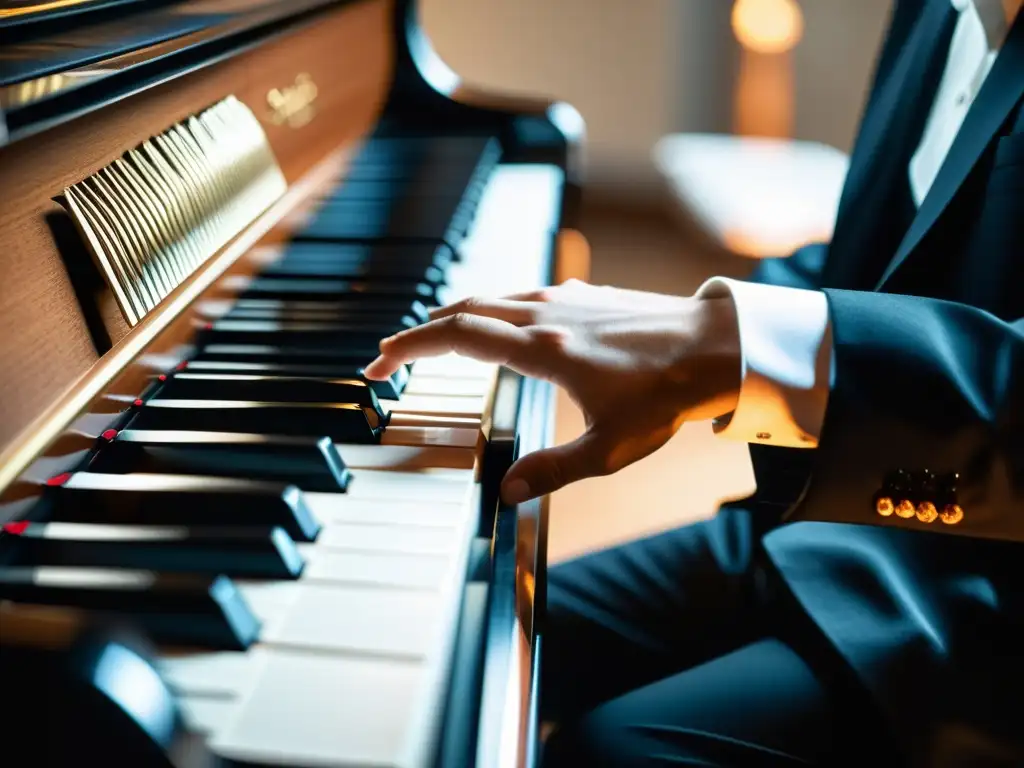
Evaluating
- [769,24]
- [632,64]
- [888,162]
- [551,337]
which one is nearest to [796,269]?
[888,162]

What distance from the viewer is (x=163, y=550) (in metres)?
0.50

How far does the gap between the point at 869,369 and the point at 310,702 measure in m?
0.44

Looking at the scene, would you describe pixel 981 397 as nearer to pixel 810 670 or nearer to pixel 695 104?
pixel 810 670

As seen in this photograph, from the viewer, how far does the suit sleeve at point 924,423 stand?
63 cm

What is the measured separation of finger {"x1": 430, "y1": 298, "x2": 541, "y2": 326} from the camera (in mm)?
719

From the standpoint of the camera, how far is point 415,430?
693mm

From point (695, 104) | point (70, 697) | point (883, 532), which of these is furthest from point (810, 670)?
point (695, 104)

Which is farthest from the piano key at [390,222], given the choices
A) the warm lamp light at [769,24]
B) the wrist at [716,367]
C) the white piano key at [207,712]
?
the warm lamp light at [769,24]

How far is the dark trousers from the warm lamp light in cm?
249

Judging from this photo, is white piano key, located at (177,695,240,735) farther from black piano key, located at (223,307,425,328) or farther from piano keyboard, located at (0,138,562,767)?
black piano key, located at (223,307,425,328)

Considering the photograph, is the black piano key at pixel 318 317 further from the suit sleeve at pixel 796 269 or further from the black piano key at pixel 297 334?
the suit sleeve at pixel 796 269

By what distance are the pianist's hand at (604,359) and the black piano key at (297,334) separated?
10 cm

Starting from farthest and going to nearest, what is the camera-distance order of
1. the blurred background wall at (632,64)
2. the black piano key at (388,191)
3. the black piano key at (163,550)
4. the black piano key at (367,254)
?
the blurred background wall at (632,64)
the black piano key at (388,191)
the black piano key at (367,254)
the black piano key at (163,550)

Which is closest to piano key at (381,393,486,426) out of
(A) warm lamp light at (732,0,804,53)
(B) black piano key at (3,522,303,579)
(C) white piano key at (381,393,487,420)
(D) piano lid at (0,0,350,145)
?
(C) white piano key at (381,393,487,420)
